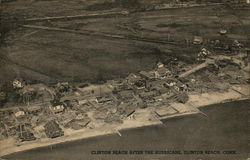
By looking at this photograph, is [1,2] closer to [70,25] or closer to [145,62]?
[70,25]

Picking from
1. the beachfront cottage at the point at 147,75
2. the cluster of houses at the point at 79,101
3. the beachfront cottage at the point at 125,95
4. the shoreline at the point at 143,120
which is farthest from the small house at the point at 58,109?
the beachfront cottage at the point at 147,75

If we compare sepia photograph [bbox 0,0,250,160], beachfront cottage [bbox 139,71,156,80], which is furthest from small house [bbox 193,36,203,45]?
beachfront cottage [bbox 139,71,156,80]

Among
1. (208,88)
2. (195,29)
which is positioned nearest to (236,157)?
(208,88)

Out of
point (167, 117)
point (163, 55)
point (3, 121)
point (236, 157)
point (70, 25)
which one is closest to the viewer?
point (236, 157)

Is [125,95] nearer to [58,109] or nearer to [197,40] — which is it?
[58,109]

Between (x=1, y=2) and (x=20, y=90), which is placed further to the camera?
(x=20, y=90)

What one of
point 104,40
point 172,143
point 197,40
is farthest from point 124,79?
point 197,40
